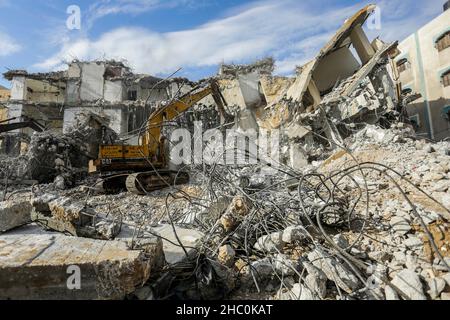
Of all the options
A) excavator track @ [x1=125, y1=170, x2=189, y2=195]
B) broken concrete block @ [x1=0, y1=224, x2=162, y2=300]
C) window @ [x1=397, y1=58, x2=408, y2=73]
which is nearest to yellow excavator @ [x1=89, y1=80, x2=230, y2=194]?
excavator track @ [x1=125, y1=170, x2=189, y2=195]

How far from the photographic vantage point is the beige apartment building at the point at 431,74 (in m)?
14.0

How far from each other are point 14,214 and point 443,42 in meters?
19.4

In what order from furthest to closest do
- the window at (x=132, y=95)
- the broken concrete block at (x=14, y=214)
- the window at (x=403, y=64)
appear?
1. the window at (x=132, y=95)
2. the window at (x=403, y=64)
3. the broken concrete block at (x=14, y=214)

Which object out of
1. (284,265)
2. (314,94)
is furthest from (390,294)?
(314,94)

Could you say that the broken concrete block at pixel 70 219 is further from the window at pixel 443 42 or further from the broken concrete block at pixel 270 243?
the window at pixel 443 42

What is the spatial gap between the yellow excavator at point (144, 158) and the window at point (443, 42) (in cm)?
1380

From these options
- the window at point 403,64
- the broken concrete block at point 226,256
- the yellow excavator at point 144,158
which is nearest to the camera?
the broken concrete block at point 226,256

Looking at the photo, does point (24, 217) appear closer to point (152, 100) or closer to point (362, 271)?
point (362, 271)

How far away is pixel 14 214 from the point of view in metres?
2.81

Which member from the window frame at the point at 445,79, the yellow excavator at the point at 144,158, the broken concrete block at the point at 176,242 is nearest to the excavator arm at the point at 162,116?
the yellow excavator at the point at 144,158

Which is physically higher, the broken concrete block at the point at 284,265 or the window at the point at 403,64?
the window at the point at 403,64

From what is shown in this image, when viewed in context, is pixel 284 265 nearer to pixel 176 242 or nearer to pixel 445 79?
pixel 176 242
